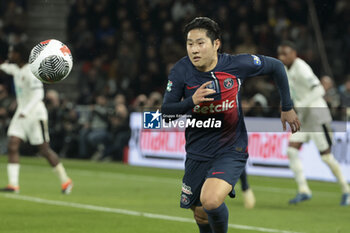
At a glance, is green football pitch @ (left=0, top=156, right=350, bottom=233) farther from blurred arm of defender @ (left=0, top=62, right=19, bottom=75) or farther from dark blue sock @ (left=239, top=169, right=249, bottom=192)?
blurred arm of defender @ (left=0, top=62, right=19, bottom=75)

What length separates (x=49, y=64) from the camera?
7.74 meters

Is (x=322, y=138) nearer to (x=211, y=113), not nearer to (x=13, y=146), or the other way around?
(x=13, y=146)

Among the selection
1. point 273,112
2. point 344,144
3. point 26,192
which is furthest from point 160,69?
point 26,192

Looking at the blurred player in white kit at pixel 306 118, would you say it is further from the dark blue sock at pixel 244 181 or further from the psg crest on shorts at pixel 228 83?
the psg crest on shorts at pixel 228 83

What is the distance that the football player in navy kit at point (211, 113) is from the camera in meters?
6.11

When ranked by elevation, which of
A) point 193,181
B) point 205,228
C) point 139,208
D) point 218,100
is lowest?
point 139,208

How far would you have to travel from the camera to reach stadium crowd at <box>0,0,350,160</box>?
1858 centimetres

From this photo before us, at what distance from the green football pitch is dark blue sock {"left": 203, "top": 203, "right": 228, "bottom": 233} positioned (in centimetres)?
218

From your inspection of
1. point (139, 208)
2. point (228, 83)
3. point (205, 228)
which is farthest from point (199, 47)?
point (139, 208)

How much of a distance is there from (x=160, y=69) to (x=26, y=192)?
9860mm

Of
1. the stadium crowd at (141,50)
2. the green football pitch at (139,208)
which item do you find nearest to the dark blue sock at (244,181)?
the green football pitch at (139,208)

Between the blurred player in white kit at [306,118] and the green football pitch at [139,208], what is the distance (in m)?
0.36

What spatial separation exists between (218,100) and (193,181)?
28.7 inches

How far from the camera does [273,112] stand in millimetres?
16047
